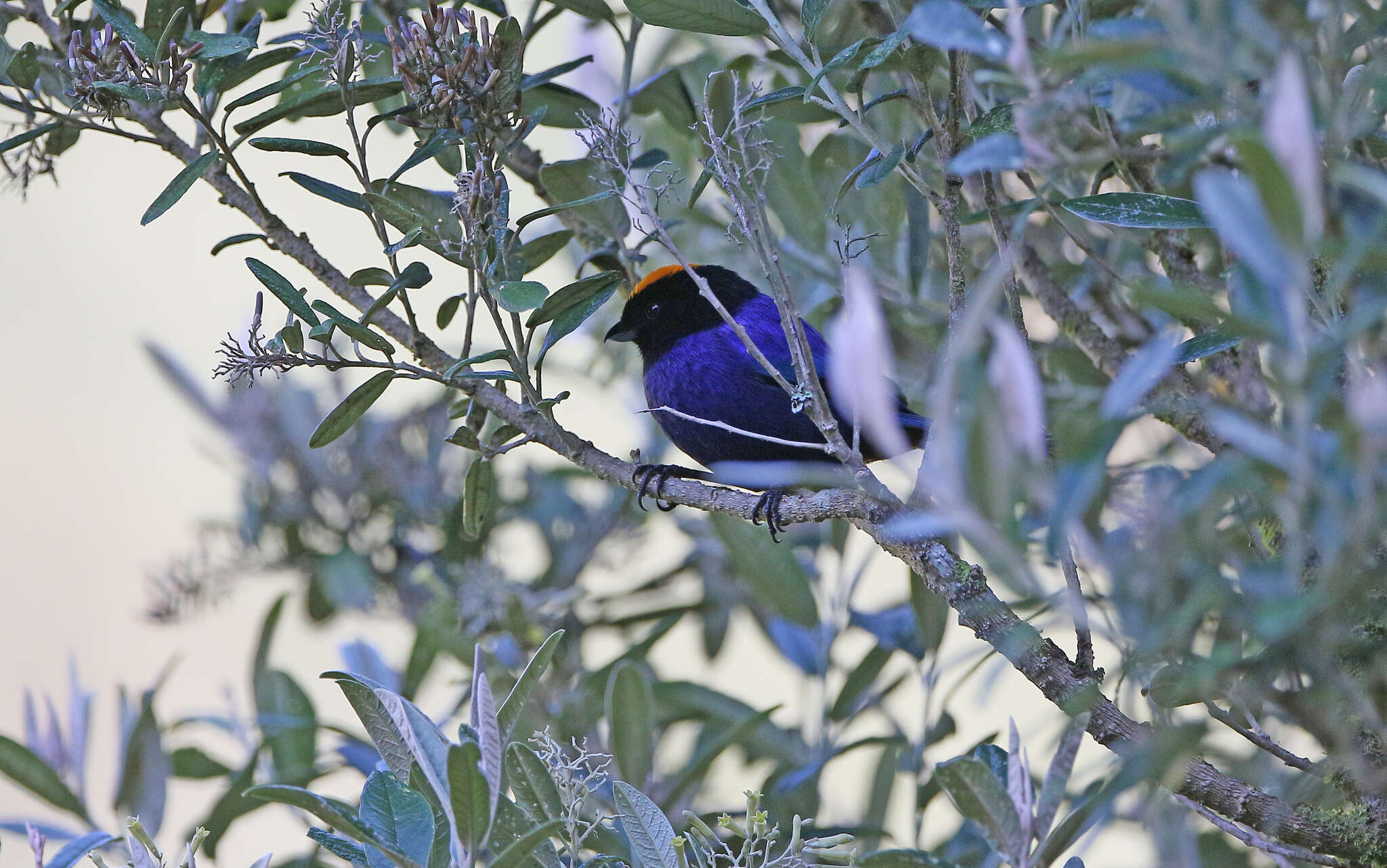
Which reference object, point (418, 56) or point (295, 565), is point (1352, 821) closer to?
point (418, 56)

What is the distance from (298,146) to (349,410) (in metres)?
0.34

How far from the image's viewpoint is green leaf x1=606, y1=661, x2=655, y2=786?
1.80m

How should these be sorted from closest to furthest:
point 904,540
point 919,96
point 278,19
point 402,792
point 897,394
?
point 402,792, point 904,540, point 919,96, point 278,19, point 897,394

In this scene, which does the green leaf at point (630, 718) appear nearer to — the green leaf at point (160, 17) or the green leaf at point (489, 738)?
the green leaf at point (489, 738)

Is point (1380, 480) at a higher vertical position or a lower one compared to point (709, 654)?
higher

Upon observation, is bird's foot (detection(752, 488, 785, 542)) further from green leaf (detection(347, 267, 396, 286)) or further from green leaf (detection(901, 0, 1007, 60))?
green leaf (detection(901, 0, 1007, 60))

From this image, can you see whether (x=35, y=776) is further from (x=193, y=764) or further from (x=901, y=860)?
(x=901, y=860)

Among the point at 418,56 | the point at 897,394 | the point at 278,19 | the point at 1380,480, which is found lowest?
the point at 897,394

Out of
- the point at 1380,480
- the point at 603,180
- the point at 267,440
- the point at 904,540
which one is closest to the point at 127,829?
the point at 904,540

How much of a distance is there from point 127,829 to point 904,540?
89cm

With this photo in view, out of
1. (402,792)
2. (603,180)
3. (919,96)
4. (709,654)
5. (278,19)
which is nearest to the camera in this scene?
(402,792)

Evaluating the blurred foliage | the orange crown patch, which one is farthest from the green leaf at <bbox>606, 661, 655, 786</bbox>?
the orange crown patch

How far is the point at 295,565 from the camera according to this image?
291cm

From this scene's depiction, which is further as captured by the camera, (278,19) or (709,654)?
(709,654)
